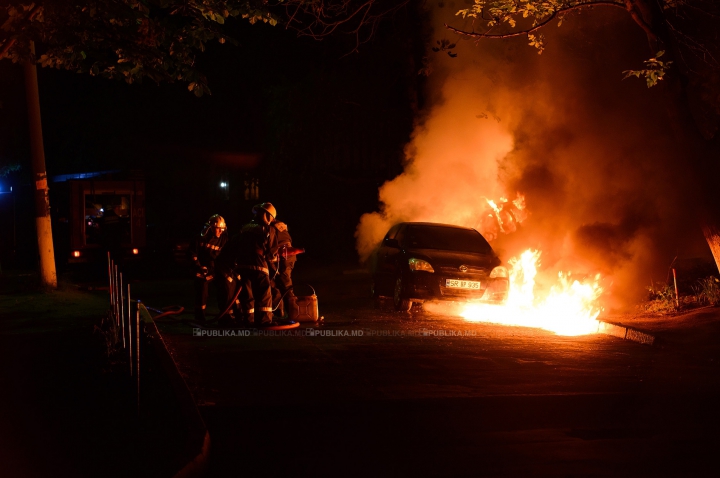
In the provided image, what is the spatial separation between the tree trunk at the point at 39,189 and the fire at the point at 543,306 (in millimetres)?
8730

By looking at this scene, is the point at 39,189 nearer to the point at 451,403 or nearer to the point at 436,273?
the point at 436,273

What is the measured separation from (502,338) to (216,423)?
554cm

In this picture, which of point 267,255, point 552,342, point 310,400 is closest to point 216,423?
point 310,400

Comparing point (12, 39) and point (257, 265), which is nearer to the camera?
point (12, 39)

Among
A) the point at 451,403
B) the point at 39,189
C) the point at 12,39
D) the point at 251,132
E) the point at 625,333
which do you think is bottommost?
the point at 451,403

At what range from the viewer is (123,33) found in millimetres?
9102

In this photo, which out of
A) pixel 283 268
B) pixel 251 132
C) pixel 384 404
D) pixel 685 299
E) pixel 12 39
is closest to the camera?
pixel 384 404

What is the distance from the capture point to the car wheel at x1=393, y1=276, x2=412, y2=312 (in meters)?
13.1

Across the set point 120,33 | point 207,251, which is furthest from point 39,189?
point 120,33

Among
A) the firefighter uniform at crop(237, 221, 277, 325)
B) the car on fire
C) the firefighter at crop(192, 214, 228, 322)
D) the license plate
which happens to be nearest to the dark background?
the car on fire

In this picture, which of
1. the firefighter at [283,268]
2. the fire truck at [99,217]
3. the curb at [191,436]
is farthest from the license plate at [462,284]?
the fire truck at [99,217]

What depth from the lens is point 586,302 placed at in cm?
1330

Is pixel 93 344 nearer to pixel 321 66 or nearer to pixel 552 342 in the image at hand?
pixel 552 342

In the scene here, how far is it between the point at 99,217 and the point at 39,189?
6095 millimetres
